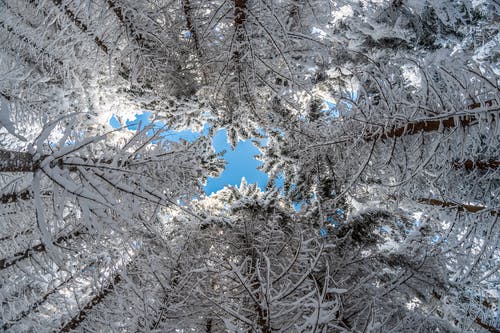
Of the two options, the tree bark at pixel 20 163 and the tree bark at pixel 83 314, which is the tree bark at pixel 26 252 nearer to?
the tree bark at pixel 83 314

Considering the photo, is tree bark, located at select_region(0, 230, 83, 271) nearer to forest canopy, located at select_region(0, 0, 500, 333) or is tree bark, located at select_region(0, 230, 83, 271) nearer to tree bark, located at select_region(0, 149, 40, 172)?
forest canopy, located at select_region(0, 0, 500, 333)

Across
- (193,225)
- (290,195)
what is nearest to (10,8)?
(193,225)

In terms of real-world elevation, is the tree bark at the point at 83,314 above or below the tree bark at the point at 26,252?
below

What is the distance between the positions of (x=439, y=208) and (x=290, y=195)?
12.6ft

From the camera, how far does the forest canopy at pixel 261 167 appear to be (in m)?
2.97

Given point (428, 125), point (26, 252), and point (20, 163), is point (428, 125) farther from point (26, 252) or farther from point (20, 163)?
point (26, 252)

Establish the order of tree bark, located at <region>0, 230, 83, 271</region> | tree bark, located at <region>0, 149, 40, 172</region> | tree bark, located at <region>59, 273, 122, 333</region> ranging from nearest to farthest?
tree bark, located at <region>0, 149, 40, 172</region>
tree bark, located at <region>0, 230, 83, 271</region>
tree bark, located at <region>59, 273, 122, 333</region>

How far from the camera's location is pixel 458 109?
2877 millimetres

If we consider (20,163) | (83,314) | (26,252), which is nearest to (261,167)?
(83,314)

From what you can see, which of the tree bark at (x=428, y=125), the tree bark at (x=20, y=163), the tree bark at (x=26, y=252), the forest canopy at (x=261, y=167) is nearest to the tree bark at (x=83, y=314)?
the forest canopy at (x=261, y=167)

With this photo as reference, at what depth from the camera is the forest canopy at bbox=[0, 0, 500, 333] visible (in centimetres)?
297

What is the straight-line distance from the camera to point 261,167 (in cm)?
795

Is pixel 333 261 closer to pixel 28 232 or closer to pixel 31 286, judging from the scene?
pixel 28 232

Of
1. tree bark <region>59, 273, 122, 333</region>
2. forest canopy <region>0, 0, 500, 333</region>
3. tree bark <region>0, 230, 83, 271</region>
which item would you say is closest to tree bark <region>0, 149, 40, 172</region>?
forest canopy <region>0, 0, 500, 333</region>
